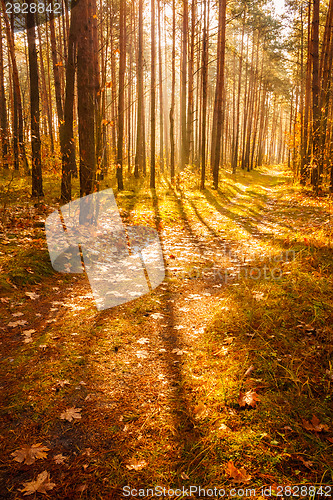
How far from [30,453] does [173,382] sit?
1209 millimetres

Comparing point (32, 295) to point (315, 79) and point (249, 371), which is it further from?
point (315, 79)

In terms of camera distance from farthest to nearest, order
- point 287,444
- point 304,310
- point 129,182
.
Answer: point 129,182
point 304,310
point 287,444

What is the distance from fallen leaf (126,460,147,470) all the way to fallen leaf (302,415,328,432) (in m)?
1.13

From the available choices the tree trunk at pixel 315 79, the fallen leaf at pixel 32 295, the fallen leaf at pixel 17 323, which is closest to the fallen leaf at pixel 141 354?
the fallen leaf at pixel 17 323

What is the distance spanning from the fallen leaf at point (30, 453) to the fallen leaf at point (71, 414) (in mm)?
272

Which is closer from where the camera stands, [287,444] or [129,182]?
[287,444]

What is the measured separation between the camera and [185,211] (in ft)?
35.1

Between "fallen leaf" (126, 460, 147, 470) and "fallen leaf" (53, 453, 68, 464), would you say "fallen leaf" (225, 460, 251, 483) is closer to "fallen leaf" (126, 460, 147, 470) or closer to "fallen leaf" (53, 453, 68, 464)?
"fallen leaf" (126, 460, 147, 470)

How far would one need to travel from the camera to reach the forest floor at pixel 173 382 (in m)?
1.88

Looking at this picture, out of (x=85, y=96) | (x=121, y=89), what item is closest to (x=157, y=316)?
(x=85, y=96)

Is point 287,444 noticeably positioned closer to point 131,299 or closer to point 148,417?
point 148,417

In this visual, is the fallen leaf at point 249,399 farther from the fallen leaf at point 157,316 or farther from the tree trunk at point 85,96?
the tree trunk at point 85,96

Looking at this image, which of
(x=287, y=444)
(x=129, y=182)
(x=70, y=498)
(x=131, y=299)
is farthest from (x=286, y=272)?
(x=129, y=182)

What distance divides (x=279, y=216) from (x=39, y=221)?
6.95 m
